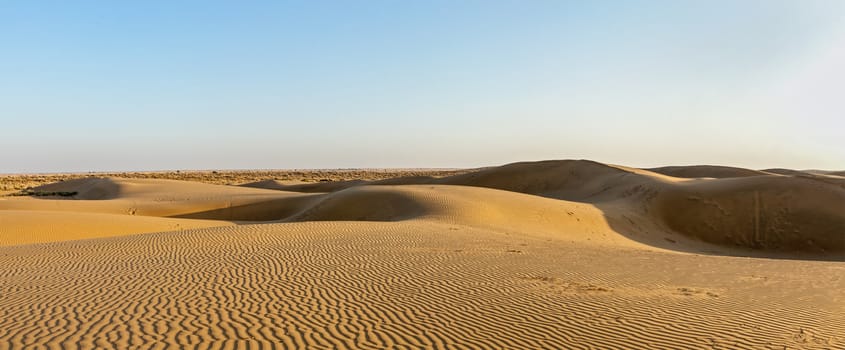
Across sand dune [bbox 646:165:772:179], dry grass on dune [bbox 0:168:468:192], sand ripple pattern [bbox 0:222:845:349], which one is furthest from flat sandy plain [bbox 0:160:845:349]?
dry grass on dune [bbox 0:168:468:192]

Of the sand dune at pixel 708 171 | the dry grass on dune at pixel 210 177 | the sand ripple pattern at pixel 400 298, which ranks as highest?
the sand dune at pixel 708 171

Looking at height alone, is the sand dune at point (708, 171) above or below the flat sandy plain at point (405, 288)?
above

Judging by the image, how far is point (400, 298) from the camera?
8172 mm

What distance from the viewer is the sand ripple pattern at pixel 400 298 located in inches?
245

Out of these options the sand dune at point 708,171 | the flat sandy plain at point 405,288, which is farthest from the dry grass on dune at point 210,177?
the flat sandy plain at point 405,288

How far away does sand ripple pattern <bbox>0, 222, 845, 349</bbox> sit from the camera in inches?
245

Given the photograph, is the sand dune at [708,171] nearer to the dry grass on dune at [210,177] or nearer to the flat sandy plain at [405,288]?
the flat sandy plain at [405,288]

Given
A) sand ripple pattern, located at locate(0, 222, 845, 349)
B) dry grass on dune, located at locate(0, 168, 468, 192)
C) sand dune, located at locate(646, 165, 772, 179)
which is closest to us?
sand ripple pattern, located at locate(0, 222, 845, 349)

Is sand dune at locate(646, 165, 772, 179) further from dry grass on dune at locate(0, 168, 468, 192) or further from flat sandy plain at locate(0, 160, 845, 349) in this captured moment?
dry grass on dune at locate(0, 168, 468, 192)

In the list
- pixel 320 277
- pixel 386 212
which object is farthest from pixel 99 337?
pixel 386 212

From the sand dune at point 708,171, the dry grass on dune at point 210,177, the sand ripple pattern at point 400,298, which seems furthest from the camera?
the dry grass on dune at point 210,177

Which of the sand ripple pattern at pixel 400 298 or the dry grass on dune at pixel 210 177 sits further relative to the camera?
the dry grass on dune at pixel 210 177

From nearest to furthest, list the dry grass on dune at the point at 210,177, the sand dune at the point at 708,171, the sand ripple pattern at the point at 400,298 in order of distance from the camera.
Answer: the sand ripple pattern at the point at 400,298 < the sand dune at the point at 708,171 < the dry grass on dune at the point at 210,177

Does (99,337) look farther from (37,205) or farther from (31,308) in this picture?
(37,205)
